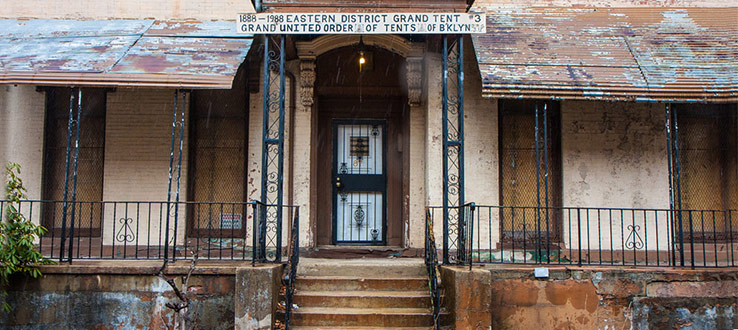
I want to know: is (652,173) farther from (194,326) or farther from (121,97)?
(121,97)

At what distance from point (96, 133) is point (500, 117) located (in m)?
6.32

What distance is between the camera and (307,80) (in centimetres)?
934

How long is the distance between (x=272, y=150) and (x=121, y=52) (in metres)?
2.48

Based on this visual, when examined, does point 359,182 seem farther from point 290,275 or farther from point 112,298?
point 112,298

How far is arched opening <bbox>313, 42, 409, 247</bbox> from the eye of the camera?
9898 millimetres

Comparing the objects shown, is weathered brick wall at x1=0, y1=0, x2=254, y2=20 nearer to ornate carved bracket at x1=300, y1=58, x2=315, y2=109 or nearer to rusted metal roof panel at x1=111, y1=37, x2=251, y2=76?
rusted metal roof panel at x1=111, y1=37, x2=251, y2=76

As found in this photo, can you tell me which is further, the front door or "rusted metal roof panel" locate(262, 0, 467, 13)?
the front door

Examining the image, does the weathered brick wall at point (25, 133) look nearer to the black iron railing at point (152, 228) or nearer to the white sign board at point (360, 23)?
the black iron railing at point (152, 228)

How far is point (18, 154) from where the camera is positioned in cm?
927

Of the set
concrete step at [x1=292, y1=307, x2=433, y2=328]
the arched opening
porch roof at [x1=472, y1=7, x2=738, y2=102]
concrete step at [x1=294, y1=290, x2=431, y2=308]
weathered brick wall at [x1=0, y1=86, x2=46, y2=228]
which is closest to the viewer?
concrete step at [x1=292, y1=307, x2=433, y2=328]

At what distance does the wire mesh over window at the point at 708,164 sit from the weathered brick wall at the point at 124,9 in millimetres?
7243

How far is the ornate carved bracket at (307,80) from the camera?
929cm

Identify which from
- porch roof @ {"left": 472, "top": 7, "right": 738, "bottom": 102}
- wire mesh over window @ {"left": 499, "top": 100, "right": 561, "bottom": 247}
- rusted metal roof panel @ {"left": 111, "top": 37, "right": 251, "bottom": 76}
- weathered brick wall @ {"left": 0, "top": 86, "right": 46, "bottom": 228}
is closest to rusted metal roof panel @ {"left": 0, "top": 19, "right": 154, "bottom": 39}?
rusted metal roof panel @ {"left": 111, "top": 37, "right": 251, "bottom": 76}

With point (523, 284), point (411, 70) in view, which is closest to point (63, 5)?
point (411, 70)
